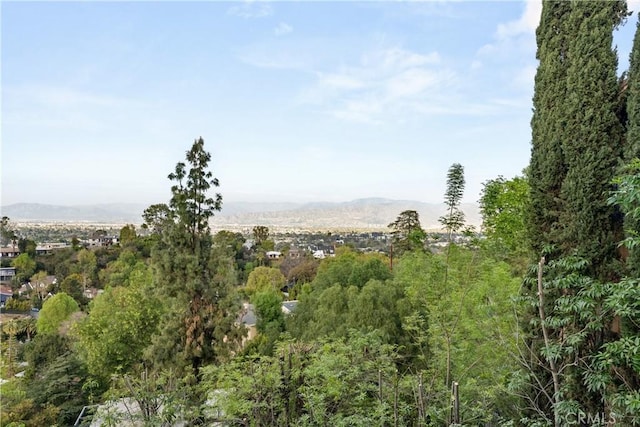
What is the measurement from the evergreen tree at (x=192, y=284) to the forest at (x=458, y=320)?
0.03 metres

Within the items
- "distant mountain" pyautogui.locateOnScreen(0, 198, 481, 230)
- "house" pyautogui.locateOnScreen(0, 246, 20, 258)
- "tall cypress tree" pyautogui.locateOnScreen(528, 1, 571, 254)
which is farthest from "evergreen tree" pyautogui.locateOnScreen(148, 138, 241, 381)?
"house" pyautogui.locateOnScreen(0, 246, 20, 258)

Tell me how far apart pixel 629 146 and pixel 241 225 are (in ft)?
92.5

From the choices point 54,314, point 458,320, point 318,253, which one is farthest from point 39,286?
point 458,320

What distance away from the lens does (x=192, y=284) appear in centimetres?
633

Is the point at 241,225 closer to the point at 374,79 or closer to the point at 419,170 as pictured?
the point at 419,170

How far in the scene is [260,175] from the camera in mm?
15523

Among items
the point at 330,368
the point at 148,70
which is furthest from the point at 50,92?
the point at 330,368

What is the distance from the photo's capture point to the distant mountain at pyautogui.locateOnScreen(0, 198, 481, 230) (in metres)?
15.9

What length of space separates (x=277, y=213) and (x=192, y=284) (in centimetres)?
2675

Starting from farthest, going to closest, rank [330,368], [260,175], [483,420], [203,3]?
1. [260,175]
2. [203,3]
3. [330,368]
4. [483,420]

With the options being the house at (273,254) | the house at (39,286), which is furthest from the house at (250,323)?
the house at (273,254)

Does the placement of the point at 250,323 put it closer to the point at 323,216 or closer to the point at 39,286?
the point at 39,286

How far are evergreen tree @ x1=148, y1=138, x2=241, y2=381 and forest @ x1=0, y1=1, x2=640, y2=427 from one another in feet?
0.09

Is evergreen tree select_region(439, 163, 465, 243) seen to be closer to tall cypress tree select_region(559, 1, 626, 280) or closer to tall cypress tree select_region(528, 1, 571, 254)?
tall cypress tree select_region(528, 1, 571, 254)
